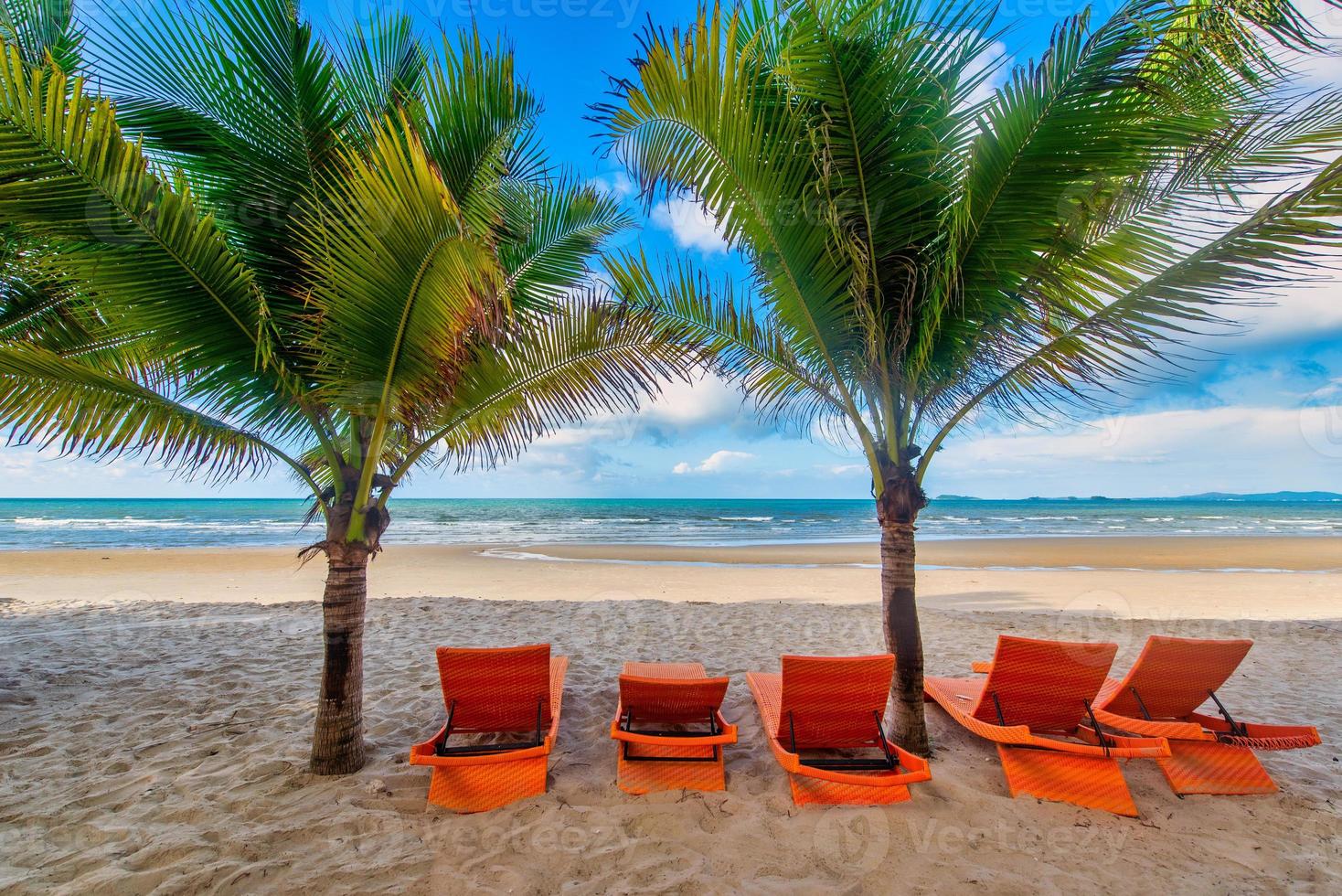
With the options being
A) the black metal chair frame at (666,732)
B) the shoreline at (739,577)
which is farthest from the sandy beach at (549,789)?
the shoreline at (739,577)

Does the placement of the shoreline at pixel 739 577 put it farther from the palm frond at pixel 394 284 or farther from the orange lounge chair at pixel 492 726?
the palm frond at pixel 394 284

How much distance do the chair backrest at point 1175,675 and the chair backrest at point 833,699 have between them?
5.44 ft

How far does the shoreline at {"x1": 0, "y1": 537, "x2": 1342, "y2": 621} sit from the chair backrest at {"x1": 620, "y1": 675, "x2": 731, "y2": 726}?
20.7ft

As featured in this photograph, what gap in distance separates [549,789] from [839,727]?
1679 millimetres

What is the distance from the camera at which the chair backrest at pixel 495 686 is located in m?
3.40

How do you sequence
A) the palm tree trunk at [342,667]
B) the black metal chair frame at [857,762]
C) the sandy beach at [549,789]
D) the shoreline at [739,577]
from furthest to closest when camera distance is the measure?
1. the shoreline at [739,577]
2. the palm tree trunk at [342,667]
3. the black metal chair frame at [857,762]
4. the sandy beach at [549,789]

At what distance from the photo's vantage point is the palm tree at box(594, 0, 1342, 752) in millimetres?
2840

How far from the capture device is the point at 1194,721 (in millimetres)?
3639

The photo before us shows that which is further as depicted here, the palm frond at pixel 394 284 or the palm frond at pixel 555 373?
the palm frond at pixel 555 373

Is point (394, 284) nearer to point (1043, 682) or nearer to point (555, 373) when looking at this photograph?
point (555, 373)

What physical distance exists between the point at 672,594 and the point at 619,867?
326 inches

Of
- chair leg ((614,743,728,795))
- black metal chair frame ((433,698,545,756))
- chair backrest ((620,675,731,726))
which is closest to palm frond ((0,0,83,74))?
black metal chair frame ((433,698,545,756))

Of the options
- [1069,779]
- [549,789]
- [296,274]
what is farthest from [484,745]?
[1069,779]

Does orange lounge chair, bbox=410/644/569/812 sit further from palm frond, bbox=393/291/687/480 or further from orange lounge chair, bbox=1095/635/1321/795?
orange lounge chair, bbox=1095/635/1321/795
